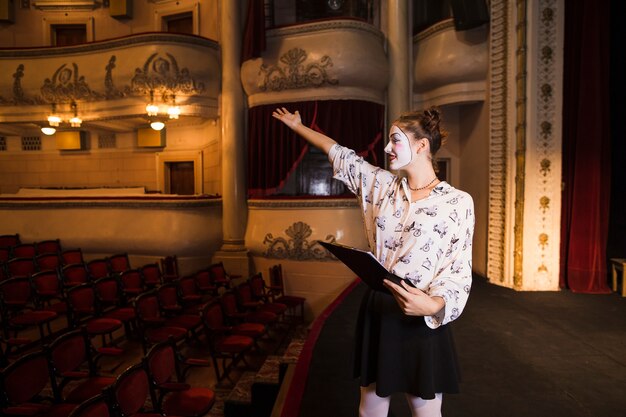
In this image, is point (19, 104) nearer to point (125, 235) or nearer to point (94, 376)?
point (125, 235)

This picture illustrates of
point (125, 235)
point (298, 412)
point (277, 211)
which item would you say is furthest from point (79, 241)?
point (298, 412)

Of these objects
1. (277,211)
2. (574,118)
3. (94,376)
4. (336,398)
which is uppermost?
(574,118)

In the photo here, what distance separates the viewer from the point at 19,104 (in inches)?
288

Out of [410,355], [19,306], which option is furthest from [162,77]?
[410,355]

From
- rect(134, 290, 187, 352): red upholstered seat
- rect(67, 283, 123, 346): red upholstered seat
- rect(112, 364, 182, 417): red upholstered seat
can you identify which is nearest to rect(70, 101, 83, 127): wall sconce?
rect(67, 283, 123, 346): red upholstered seat

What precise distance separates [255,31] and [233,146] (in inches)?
69.9

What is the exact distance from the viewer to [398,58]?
604 cm

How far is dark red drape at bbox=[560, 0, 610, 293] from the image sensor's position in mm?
4148

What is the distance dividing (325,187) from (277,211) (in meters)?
1.04

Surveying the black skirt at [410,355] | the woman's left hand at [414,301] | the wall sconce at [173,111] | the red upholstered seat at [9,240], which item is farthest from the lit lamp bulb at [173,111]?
the woman's left hand at [414,301]

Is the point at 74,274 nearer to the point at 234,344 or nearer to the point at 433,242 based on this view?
the point at 234,344

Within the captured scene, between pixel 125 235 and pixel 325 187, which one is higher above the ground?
pixel 325 187

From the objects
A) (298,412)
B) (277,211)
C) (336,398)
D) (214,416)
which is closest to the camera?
(298,412)

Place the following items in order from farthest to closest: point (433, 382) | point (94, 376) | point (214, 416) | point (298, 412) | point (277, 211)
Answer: point (277, 211) → point (214, 416) → point (94, 376) → point (298, 412) → point (433, 382)
